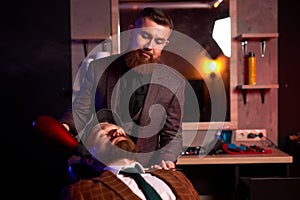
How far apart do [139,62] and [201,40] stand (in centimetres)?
105

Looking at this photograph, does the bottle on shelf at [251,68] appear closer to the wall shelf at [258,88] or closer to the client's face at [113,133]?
the wall shelf at [258,88]

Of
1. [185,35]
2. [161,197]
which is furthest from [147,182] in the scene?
[185,35]

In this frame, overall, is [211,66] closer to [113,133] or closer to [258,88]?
[258,88]

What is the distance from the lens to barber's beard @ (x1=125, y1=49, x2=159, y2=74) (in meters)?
1.87

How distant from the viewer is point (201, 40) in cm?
281

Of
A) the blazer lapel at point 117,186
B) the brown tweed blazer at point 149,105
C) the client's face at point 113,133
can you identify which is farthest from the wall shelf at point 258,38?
the blazer lapel at point 117,186

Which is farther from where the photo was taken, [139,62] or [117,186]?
[139,62]

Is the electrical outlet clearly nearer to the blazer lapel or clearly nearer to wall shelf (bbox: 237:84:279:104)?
wall shelf (bbox: 237:84:279:104)

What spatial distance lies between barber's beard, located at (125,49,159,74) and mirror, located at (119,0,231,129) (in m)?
0.85

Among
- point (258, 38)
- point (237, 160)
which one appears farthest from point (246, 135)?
point (258, 38)

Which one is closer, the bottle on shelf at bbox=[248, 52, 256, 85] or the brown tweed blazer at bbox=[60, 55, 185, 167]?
the brown tweed blazer at bbox=[60, 55, 185, 167]

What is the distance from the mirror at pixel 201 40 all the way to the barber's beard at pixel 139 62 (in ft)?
2.80

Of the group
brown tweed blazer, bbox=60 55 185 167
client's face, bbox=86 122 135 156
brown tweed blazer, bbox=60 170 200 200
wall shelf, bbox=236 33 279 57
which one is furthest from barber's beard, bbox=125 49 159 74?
wall shelf, bbox=236 33 279 57

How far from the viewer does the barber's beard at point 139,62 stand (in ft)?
6.15
